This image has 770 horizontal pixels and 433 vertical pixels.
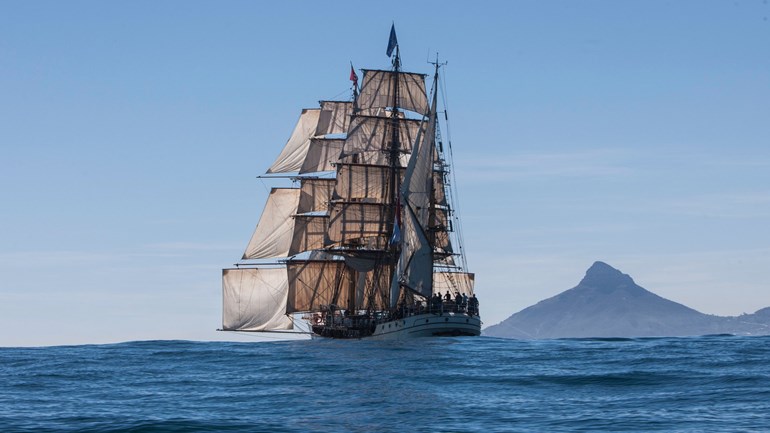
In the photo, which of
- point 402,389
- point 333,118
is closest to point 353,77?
point 333,118

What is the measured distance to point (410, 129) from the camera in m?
123

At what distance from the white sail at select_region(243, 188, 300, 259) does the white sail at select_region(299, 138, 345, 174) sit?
14.3ft

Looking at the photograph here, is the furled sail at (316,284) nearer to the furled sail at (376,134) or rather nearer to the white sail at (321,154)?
the white sail at (321,154)

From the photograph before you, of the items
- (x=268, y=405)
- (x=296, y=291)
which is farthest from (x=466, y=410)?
(x=296, y=291)

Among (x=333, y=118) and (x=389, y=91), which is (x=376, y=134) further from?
(x=333, y=118)

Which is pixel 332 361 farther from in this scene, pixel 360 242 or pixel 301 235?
pixel 301 235

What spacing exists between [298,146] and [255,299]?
777 inches

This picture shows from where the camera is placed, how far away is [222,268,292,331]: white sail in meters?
136

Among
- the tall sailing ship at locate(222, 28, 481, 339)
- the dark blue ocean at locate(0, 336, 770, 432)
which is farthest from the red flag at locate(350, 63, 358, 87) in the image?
the dark blue ocean at locate(0, 336, 770, 432)

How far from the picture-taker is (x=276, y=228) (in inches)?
5463

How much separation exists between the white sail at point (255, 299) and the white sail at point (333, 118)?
17.7m

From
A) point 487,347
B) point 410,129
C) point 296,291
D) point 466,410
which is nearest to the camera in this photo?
point 466,410

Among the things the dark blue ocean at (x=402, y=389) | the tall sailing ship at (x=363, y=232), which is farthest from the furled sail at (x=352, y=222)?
the dark blue ocean at (x=402, y=389)

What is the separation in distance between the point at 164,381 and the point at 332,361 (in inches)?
643
